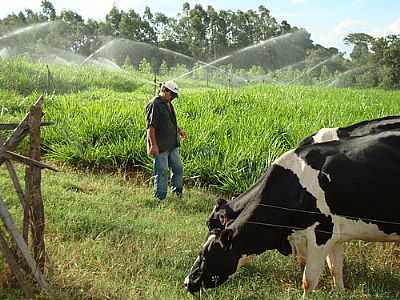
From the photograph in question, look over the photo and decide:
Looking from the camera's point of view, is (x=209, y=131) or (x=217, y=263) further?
(x=209, y=131)

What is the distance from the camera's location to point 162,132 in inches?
279

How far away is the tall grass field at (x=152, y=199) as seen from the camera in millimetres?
4551

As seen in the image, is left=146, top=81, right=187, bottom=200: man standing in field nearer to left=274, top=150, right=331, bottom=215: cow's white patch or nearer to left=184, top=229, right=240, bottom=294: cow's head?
left=184, top=229, right=240, bottom=294: cow's head

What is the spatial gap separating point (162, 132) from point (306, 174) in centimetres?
296

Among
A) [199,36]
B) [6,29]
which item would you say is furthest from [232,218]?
[199,36]

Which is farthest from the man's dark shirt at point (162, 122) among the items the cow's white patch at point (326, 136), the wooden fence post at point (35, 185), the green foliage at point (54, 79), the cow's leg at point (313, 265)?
the green foliage at point (54, 79)

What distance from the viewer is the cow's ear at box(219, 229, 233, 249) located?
14.8 feet

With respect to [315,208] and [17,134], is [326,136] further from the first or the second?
[17,134]

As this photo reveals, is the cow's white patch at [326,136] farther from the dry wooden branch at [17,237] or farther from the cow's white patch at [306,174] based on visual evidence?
the dry wooden branch at [17,237]

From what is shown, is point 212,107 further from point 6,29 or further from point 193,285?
point 6,29

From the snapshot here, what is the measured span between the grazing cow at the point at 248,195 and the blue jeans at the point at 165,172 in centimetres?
232

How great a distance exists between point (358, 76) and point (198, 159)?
93.6 ft

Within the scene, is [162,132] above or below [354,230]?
above

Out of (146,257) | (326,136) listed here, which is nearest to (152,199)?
(146,257)
